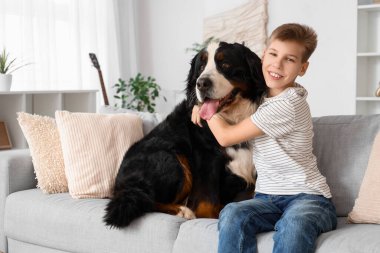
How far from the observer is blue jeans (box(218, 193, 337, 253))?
167cm

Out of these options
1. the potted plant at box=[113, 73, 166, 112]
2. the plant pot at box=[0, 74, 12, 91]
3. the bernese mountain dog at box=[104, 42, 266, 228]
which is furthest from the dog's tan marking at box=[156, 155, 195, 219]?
the potted plant at box=[113, 73, 166, 112]

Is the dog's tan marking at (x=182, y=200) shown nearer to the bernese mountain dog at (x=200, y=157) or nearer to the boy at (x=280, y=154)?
the bernese mountain dog at (x=200, y=157)

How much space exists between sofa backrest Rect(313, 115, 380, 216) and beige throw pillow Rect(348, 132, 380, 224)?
0.15 m

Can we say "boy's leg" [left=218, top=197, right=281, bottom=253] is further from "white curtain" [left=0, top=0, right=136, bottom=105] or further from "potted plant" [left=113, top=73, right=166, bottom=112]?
"potted plant" [left=113, top=73, right=166, bottom=112]

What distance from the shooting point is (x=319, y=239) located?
5.71ft

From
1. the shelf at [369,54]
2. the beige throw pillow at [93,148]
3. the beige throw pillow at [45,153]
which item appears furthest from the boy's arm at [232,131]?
the shelf at [369,54]

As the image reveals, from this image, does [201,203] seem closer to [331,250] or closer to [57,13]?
[331,250]

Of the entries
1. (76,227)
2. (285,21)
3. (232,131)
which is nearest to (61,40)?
(285,21)

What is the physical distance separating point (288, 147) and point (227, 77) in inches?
14.6

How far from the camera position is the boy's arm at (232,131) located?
195cm

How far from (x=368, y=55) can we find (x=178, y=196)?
2780 millimetres

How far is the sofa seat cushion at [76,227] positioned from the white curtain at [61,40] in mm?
2476

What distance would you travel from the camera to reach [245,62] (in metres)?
2.17

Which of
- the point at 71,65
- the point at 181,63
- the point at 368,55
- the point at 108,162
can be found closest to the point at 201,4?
the point at 181,63
